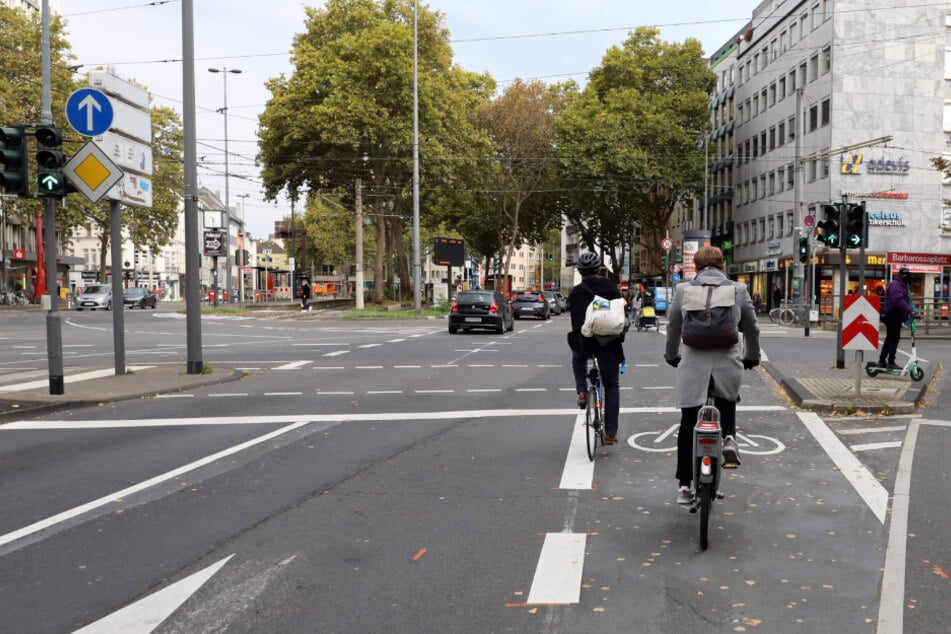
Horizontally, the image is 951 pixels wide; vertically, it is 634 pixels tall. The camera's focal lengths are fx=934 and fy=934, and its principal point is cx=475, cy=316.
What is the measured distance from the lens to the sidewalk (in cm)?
1112

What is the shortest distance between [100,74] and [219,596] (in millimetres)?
12148

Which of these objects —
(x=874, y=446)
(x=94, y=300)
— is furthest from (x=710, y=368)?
Answer: (x=94, y=300)

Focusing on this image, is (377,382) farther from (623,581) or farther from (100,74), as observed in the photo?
(623,581)

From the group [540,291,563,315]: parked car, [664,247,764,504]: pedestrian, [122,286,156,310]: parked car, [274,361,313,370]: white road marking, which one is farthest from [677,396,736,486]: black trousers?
[122,286,156,310]: parked car

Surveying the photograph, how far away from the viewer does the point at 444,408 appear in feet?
36.5

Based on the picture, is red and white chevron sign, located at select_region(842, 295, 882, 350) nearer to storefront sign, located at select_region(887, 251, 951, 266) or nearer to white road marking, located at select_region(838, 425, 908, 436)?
white road marking, located at select_region(838, 425, 908, 436)

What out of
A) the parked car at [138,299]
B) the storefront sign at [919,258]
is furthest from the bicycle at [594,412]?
the parked car at [138,299]

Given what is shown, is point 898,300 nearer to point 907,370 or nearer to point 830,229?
point 907,370

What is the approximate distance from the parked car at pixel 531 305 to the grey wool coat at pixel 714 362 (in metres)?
40.0

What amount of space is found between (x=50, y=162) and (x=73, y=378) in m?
3.97

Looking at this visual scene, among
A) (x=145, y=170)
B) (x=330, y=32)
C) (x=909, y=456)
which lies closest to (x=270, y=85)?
(x=330, y=32)

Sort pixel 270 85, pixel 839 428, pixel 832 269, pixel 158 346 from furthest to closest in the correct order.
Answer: pixel 832 269, pixel 270 85, pixel 158 346, pixel 839 428

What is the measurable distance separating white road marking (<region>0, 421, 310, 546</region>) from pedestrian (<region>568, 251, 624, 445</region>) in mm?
3064


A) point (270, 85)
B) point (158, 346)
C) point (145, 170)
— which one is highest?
point (270, 85)
